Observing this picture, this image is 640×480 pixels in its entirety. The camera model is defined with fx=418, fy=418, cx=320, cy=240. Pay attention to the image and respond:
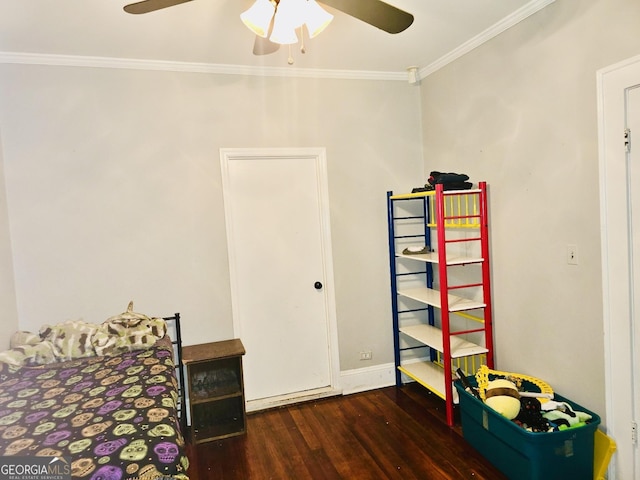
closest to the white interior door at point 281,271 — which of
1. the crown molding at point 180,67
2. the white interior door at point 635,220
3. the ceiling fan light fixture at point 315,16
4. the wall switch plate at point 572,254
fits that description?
the crown molding at point 180,67

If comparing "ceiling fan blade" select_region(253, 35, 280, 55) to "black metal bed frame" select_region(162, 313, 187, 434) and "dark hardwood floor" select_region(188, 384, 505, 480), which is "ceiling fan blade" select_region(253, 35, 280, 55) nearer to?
"black metal bed frame" select_region(162, 313, 187, 434)

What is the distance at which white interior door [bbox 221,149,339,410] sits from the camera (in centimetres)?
321

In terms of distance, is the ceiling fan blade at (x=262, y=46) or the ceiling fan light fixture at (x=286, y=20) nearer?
the ceiling fan light fixture at (x=286, y=20)

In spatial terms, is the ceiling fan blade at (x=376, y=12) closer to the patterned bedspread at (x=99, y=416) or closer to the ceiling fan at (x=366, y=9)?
the ceiling fan at (x=366, y=9)

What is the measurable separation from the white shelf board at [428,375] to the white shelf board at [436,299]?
56 cm

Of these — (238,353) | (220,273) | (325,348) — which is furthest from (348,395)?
(220,273)

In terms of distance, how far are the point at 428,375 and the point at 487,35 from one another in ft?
8.06

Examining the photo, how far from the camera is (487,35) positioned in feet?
8.99

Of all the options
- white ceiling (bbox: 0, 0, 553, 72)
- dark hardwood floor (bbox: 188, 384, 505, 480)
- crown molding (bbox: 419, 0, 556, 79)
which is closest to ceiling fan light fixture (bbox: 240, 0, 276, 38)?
white ceiling (bbox: 0, 0, 553, 72)

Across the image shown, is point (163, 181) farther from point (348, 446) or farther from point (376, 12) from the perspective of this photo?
point (348, 446)

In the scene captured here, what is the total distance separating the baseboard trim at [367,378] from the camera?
346cm

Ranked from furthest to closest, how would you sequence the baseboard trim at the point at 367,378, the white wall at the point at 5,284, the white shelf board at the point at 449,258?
the baseboard trim at the point at 367,378 < the white shelf board at the point at 449,258 < the white wall at the point at 5,284

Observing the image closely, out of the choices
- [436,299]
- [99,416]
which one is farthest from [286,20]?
[436,299]

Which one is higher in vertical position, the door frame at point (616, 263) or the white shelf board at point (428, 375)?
the door frame at point (616, 263)
